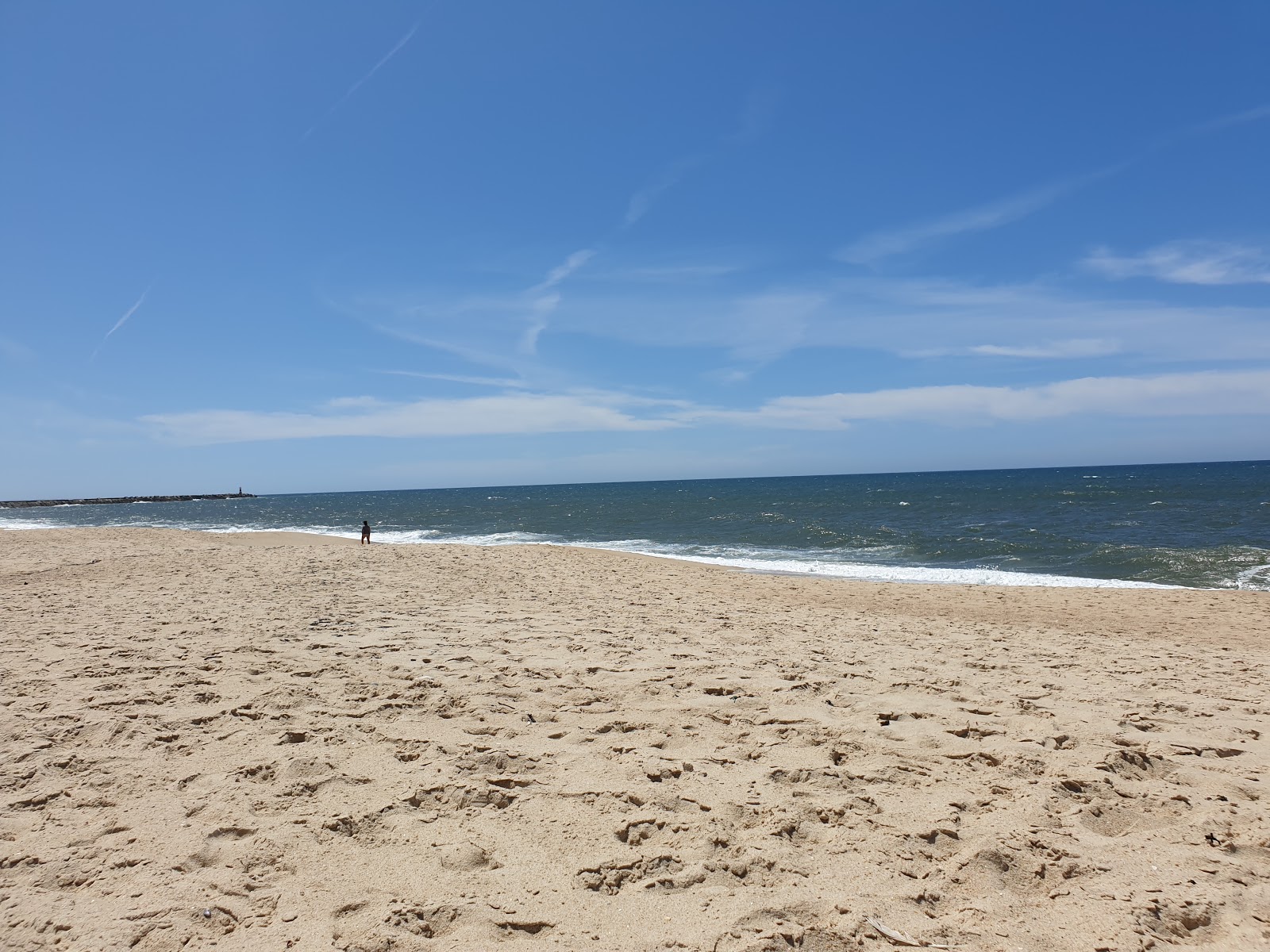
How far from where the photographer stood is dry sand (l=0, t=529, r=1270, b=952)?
285cm

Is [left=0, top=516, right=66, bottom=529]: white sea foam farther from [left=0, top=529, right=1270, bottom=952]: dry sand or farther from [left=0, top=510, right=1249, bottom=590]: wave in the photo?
[left=0, top=529, right=1270, bottom=952]: dry sand

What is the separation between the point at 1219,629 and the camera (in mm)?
10156

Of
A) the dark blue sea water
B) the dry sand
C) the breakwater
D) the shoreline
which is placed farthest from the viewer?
the breakwater

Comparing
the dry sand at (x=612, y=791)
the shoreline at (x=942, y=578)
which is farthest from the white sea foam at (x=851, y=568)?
the dry sand at (x=612, y=791)

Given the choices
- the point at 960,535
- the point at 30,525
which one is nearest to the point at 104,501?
Result: the point at 30,525

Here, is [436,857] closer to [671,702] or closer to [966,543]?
[671,702]

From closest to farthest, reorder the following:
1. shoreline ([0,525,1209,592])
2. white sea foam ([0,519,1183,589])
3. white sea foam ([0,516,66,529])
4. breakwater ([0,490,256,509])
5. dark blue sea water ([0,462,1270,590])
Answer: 1. shoreline ([0,525,1209,592])
2. white sea foam ([0,519,1183,589])
3. dark blue sea water ([0,462,1270,590])
4. white sea foam ([0,516,66,529])
5. breakwater ([0,490,256,509])

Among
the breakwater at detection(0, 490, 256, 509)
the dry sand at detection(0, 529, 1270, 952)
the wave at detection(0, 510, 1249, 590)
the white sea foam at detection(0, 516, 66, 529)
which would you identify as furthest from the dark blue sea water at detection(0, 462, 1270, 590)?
the breakwater at detection(0, 490, 256, 509)

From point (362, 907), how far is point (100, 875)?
119cm

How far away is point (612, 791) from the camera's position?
385 cm

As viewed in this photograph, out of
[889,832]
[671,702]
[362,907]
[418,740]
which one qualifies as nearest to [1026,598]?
[671,702]

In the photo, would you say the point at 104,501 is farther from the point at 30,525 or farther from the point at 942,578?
the point at 942,578

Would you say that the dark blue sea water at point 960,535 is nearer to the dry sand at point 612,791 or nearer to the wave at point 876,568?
the wave at point 876,568

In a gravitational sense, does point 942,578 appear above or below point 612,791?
below
